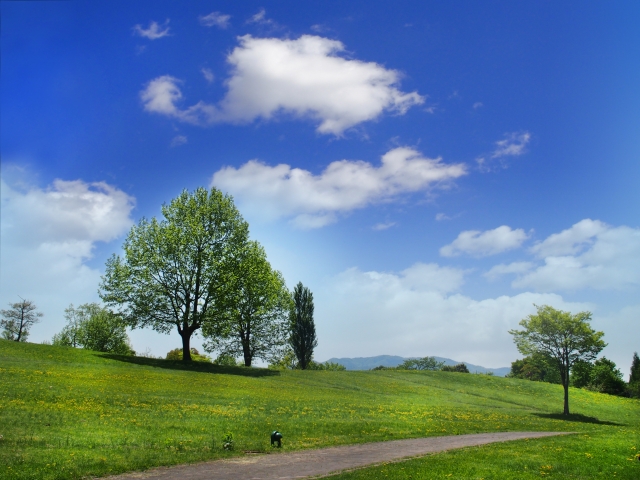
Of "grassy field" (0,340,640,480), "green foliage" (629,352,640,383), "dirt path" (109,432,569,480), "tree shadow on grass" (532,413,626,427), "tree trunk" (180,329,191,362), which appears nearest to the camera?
"dirt path" (109,432,569,480)

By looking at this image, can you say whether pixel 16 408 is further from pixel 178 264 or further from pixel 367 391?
pixel 367 391

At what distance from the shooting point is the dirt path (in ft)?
53.9

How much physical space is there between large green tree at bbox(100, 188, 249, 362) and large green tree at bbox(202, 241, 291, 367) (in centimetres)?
128

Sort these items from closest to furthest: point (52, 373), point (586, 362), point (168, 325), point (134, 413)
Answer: point (134, 413)
point (52, 373)
point (586, 362)
point (168, 325)

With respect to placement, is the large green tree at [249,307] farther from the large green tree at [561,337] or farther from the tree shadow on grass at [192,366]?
the large green tree at [561,337]

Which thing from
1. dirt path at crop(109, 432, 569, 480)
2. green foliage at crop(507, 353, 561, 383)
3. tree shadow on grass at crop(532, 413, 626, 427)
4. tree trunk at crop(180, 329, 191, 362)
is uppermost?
tree trunk at crop(180, 329, 191, 362)

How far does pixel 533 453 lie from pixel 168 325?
48.6 meters

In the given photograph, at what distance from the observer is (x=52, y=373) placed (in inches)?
1528

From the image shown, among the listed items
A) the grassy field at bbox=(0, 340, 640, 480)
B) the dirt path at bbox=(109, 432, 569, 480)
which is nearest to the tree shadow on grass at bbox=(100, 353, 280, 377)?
the grassy field at bbox=(0, 340, 640, 480)

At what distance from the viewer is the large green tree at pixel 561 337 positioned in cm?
4903

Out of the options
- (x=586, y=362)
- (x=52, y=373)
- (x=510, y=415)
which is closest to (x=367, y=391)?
(x=510, y=415)

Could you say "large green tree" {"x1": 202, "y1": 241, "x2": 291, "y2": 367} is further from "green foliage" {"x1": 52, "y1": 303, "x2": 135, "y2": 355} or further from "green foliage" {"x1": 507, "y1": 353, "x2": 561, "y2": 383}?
"green foliage" {"x1": 507, "y1": 353, "x2": 561, "y2": 383}

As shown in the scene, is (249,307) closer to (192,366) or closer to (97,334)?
(192,366)

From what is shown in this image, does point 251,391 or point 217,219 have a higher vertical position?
point 217,219
